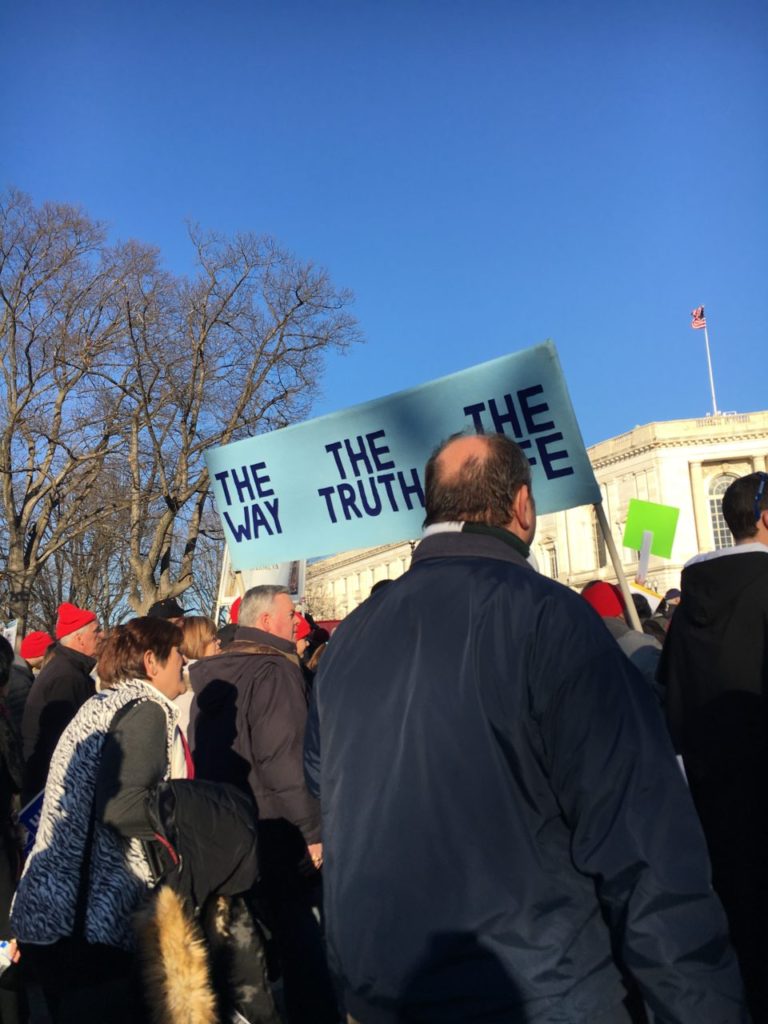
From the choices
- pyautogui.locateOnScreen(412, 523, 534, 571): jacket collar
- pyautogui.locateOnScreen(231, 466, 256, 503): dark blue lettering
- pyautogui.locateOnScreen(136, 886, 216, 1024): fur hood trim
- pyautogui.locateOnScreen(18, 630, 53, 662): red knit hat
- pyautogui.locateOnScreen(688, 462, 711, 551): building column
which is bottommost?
pyautogui.locateOnScreen(688, 462, 711, 551): building column

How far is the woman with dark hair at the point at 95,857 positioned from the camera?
312cm

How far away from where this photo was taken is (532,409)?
4.73m

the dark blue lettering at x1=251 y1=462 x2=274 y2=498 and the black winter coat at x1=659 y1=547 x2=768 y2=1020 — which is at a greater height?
the dark blue lettering at x1=251 y1=462 x2=274 y2=498

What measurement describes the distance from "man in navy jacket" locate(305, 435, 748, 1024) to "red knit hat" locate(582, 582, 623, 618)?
3.34 metres

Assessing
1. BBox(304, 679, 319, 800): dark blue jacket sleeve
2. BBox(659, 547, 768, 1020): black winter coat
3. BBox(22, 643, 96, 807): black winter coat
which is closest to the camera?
BBox(304, 679, 319, 800): dark blue jacket sleeve

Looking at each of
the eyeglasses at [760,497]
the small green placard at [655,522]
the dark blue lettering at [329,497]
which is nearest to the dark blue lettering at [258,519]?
the dark blue lettering at [329,497]

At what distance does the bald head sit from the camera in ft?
6.72

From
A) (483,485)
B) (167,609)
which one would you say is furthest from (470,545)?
(167,609)

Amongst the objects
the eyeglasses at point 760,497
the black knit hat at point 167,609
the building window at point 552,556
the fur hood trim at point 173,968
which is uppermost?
the eyeglasses at point 760,497

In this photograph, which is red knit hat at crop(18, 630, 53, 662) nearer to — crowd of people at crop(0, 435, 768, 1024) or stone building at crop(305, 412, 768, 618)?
crowd of people at crop(0, 435, 768, 1024)

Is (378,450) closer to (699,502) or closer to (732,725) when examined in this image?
→ (732,725)

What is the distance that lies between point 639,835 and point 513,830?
0.70 ft

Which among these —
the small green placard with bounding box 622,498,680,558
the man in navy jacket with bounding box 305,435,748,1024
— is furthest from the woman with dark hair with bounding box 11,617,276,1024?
the small green placard with bounding box 622,498,680,558

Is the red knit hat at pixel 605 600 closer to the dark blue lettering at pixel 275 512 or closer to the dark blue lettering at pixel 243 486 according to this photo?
the dark blue lettering at pixel 275 512
